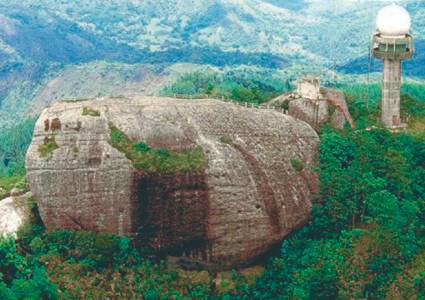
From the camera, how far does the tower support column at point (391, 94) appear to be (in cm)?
3647

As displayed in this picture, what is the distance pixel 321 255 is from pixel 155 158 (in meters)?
6.20

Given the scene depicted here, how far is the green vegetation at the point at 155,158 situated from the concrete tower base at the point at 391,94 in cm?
1154

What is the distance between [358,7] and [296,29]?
51.1ft

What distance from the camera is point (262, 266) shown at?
95.6 feet

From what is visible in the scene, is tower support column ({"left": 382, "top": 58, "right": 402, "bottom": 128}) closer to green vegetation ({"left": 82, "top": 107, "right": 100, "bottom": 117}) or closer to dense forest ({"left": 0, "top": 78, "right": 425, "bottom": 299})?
dense forest ({"left": 0, "top": 78, "right": 425, "bottom": 299})

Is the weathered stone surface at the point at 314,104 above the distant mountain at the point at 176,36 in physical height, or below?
below

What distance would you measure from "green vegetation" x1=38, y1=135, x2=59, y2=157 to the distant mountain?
76750mm

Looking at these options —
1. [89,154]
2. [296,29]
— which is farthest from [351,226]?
[296,29]

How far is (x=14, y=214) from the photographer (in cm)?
2833

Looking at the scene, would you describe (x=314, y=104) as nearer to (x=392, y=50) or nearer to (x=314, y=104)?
(x=314, y=104)

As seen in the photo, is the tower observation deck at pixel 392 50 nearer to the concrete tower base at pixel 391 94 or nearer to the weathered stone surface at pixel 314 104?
the concrete tower base at pixel 391 94

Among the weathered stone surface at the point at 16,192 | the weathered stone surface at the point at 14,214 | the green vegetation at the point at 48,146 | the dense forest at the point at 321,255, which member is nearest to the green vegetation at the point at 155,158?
the green vegetation at the point at 48,146

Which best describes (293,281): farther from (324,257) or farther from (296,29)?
(296,29)

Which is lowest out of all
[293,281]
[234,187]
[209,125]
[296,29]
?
[293,281]
